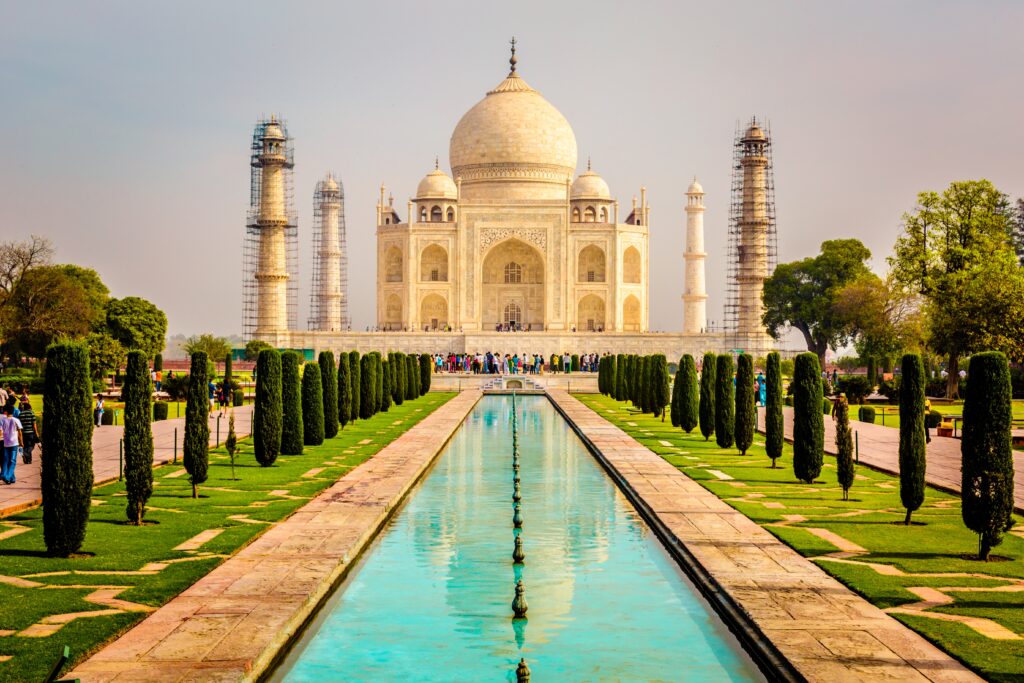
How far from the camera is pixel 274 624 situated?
5465 millimetres

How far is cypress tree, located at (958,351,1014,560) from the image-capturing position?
7160 millimetres

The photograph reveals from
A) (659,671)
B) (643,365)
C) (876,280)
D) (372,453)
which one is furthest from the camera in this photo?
(876,280)

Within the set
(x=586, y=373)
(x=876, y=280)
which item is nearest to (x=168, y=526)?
(x=586, y=373)

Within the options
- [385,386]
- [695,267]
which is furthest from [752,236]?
[385,386]

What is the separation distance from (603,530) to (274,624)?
12.6 feet

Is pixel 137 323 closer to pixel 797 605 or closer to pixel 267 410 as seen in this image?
pixel 267 410

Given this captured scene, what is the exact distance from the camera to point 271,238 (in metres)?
43.2

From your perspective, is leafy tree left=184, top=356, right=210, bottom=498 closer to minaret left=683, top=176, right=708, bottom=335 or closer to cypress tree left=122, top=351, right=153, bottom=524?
cypress tree left=122, top=351, right=153, bottom=524

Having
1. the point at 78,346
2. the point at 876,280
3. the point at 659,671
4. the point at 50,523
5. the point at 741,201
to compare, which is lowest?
the point at 659,671

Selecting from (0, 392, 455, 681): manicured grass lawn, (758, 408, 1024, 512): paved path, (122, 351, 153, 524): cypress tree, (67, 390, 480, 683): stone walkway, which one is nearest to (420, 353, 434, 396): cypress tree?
(758, 408, 1024, 512): paved path

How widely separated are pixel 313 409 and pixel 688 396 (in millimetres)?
5575

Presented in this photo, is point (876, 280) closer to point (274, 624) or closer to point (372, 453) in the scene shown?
point (372, 453)

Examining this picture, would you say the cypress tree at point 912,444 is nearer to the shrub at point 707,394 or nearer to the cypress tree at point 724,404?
the cypress tree at point 724,404

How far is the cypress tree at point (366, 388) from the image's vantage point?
19.8 meters
